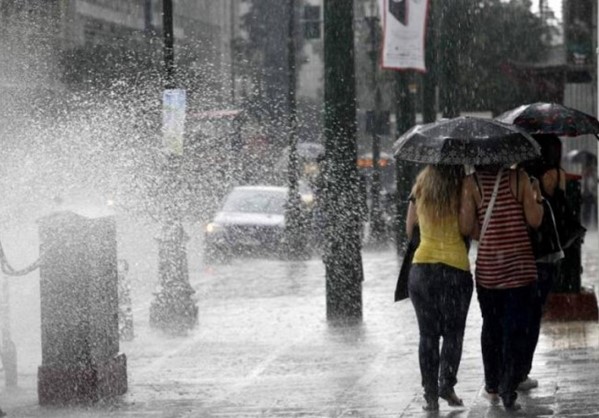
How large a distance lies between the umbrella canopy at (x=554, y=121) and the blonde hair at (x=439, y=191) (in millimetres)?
1834

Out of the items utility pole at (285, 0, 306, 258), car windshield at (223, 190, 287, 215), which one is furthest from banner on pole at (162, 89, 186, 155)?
car windshield at (223, 190, 287, 215)

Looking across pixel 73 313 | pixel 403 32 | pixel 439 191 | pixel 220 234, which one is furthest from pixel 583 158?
pixel 439 191

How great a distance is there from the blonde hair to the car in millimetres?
17751

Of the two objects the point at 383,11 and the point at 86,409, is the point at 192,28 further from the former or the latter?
the point at 86,409

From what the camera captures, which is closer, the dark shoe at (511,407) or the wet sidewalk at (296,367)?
the dark shoe at (511,407)

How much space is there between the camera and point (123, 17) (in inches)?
2849

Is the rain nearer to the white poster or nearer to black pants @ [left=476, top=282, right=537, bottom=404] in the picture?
the white poster

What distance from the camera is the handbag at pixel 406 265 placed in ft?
33.4

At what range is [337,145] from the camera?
1617 centimetres

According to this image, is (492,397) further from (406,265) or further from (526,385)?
(406,265)

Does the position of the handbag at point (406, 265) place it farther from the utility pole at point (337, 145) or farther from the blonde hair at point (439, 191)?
the utility pole at point (337, 145)

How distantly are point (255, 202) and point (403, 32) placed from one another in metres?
10.6

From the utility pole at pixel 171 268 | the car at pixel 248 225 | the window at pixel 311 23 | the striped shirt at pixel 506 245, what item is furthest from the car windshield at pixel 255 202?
the striped shirt at pixel 506 245

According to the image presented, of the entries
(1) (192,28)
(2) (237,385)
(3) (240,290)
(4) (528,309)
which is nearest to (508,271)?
(4) (528,309)
